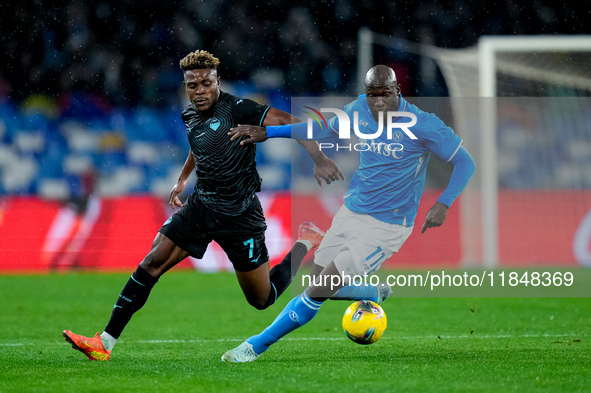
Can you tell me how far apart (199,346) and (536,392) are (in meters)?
2.91

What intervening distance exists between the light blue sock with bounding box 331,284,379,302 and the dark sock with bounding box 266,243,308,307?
Result: 37 centimetres

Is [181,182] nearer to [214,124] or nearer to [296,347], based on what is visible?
[214,124]

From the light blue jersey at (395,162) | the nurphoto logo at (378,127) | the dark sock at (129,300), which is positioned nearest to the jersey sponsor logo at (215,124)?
the nurphoto logo at (378,127)

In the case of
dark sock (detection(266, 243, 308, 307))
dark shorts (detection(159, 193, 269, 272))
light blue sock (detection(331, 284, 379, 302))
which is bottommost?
light blue sock (detection(331, 284, 379, 302))

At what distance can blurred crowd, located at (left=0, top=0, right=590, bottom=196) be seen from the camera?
52.6 feet

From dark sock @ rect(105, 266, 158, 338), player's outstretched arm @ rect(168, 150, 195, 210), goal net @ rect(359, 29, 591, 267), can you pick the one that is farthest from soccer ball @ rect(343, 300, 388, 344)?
goal net @ rect(359, 29, 591, 267)

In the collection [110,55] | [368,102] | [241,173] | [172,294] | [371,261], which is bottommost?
Result: [172,294]

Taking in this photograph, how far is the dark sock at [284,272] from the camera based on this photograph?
6.01 m

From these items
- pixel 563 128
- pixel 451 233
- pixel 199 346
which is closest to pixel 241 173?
pixel 199 346

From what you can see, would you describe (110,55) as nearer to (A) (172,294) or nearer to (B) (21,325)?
(A) (172,294)

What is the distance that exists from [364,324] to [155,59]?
44.8 ft

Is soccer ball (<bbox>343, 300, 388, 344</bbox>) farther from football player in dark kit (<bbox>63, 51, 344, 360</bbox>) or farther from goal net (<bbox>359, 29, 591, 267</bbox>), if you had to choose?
goal net (<bbox>359, 29, 591, 267</bbox>)

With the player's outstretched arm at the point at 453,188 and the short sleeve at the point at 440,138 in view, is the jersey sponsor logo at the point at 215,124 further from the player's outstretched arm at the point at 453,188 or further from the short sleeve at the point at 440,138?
the player's outstretched arm at the point at 453,188

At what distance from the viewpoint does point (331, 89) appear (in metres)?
18.3
